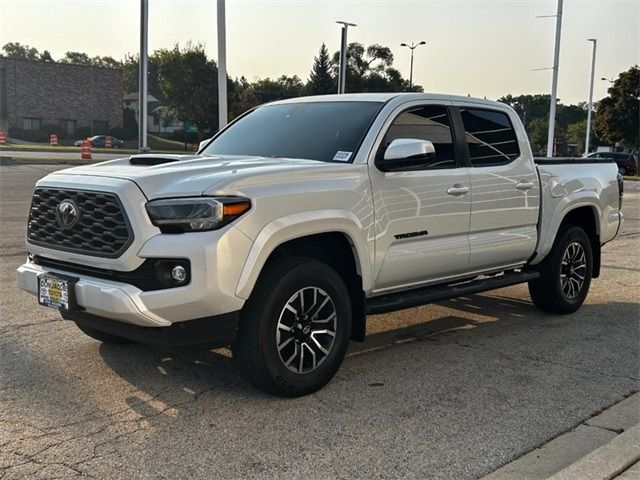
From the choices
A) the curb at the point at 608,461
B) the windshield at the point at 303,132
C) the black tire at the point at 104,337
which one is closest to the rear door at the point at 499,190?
the windshield at the point at 303,132

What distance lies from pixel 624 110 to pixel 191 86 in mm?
37490

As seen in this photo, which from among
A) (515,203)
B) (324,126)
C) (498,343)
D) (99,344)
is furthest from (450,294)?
(99,344)

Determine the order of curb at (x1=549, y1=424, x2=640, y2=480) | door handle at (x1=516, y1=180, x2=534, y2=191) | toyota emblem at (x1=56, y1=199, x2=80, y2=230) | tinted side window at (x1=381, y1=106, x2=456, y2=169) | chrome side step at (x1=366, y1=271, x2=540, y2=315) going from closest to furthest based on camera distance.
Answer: curb at (x1=549, y1=424, x2=640, y2=480), toyota emblem at (x1=56, y1=199, x2=80, y2=230), chrome side step at (x1=366, y1=271, x2=540, y2=315), tinted side window at (x1=381, y1=106, x2=456, y2=169), door handle at (x1=516, y1=180, x2=534, y2=191)

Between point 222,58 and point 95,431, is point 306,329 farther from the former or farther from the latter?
point 222,58

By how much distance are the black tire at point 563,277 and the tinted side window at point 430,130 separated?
1.78 m

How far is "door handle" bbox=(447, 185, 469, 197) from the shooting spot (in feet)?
17.9

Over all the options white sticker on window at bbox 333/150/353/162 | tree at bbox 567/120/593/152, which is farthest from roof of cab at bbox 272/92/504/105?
tree at bbox 567/120/593/152

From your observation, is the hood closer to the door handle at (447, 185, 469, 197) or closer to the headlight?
the headlight

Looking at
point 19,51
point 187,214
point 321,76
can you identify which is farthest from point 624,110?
point 19,51

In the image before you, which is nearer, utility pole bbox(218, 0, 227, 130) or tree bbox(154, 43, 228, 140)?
utility pole bbox(218, 0, 227, 130)

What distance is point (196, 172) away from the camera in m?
4.27

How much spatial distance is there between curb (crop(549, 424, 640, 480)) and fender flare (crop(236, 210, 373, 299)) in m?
1.81

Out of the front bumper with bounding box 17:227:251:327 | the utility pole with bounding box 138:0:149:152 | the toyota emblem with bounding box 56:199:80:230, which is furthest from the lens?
the utility pole with bounding box 138:0:149:152

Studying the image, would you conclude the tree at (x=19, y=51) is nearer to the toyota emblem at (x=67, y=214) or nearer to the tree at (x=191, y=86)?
the tree at (x=191, y=86)
